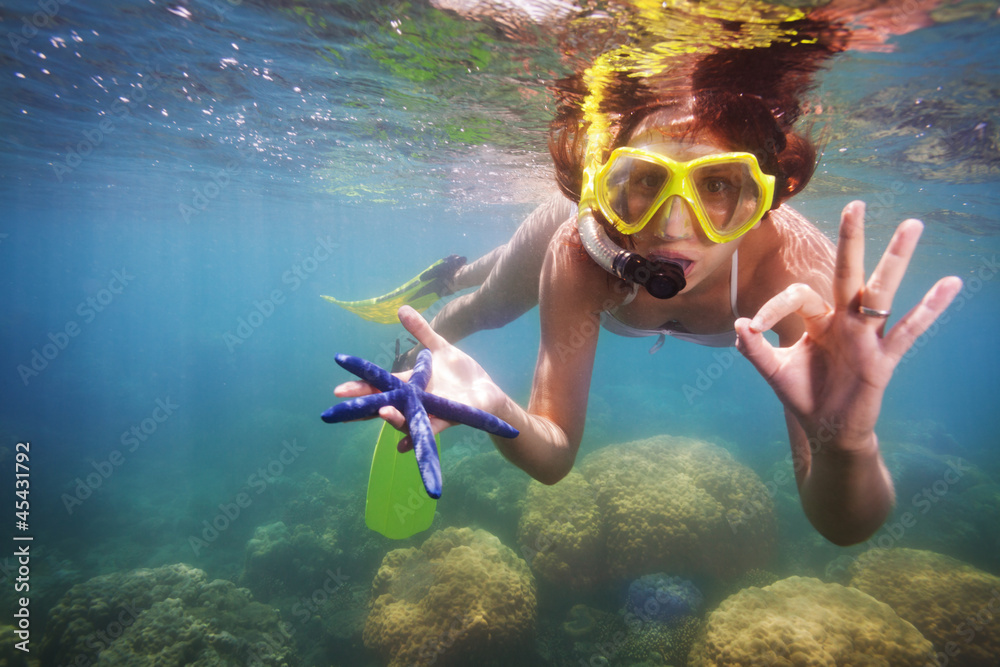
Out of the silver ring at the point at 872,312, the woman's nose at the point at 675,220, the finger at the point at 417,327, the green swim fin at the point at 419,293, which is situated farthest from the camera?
the green swim fin at the point at 419,293

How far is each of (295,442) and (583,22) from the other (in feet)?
62.7

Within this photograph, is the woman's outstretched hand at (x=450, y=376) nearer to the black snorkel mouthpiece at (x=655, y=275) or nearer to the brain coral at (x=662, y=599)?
the black snorkel mouthpiece at (x=655, y=275)

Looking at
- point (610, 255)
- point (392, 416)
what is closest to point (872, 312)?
point (610, 255)

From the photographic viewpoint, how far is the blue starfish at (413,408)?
145 cm

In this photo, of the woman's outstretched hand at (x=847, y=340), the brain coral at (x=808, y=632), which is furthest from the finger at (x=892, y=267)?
the brain coral at (x=808, y=632)

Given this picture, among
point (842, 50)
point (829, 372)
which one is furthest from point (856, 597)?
point (842, 50)

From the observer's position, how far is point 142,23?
6.30 metres

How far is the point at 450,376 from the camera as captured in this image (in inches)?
85.9

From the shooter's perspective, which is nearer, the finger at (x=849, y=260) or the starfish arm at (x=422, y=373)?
the finger at (x=849, y=260)

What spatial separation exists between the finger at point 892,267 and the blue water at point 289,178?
14.7 feet

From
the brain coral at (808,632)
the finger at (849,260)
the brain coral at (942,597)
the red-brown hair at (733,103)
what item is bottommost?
the brain coral at (942,597)

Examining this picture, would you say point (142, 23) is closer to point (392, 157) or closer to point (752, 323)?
point (392, 157)

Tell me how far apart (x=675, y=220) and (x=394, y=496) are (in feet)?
11.3

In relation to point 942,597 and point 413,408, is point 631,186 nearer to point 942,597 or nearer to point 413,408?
point 413,408
